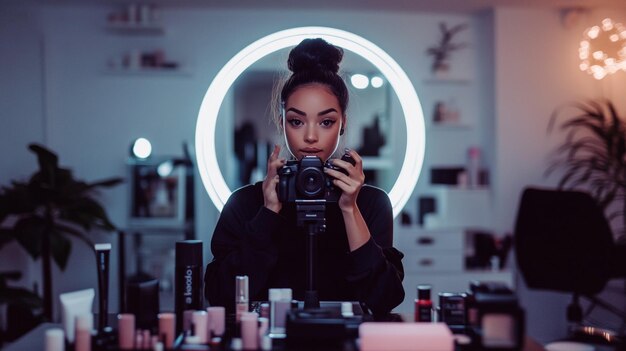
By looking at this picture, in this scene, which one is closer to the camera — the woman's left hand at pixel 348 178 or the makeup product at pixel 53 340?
the makeup product at pixel 53 340

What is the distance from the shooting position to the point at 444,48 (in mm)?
4047

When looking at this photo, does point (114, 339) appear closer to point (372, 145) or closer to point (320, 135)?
point (320, 135)

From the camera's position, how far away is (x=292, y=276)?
4.67ft

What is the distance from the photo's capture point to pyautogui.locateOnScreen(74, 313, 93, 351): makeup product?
986 millimetres

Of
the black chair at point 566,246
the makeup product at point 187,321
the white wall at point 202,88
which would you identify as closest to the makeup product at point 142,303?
the makeup product at point 187,321

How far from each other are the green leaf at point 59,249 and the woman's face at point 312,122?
219cm

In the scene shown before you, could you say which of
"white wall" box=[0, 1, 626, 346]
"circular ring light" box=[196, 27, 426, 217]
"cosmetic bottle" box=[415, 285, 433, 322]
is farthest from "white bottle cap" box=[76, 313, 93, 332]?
"white wall" box=[0, 1, 626, 346]

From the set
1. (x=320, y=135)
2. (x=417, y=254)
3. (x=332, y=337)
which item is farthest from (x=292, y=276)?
(x=417, y=254)

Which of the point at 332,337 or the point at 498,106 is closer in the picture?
the point at 332,337

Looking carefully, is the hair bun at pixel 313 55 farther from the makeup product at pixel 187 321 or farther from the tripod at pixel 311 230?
the makeup product at pixel 187 321

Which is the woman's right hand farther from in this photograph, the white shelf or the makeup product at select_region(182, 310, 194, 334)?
the white shelf

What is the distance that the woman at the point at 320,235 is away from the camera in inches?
48.6

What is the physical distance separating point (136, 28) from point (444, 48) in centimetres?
201

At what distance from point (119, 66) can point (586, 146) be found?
2958mm
